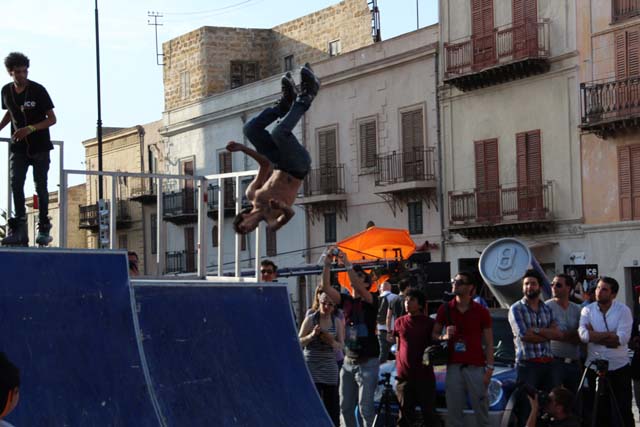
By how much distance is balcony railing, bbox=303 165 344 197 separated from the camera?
3812cm

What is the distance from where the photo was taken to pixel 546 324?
11.8m

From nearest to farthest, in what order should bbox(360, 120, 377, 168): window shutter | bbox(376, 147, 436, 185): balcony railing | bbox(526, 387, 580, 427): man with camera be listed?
bbox(526, 387, 580, 427): man with camera < bbox(376, 147, 436, 185): balcony railing < bbox(360, 120, 377, 168): window shutter

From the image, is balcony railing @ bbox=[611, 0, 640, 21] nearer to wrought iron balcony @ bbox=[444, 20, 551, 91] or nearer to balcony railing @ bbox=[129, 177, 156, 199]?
wrought iron balcony @ bbox=[444, 20, 551, 91]

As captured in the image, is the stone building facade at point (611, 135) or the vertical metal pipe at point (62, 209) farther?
the stone building facade at point (611, 135)

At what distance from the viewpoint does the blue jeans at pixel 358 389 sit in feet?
40.3

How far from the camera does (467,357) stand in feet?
38.3

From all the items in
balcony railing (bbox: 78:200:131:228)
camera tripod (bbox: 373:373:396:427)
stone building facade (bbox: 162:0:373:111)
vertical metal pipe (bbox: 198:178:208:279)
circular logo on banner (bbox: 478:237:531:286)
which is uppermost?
stone building facade (bbox: 162:0:373:111)

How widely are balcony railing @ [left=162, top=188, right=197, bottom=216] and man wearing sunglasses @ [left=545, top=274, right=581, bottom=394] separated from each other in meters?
30.5

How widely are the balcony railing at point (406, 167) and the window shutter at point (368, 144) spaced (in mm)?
569

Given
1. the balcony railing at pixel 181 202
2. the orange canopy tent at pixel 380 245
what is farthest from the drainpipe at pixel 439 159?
the balcony railing at pixel 181 202

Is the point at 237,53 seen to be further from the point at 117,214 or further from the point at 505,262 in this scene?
the point at 505,262

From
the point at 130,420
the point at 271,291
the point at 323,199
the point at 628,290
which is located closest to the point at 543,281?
the point at 271,291

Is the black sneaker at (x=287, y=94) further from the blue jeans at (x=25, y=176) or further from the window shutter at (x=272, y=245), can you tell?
the window shutter at (x=272, y=245)

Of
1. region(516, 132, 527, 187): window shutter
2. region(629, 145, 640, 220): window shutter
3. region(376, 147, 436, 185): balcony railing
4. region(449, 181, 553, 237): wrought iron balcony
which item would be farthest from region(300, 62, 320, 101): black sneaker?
region(376, 147, 436, 185): balcony railing
